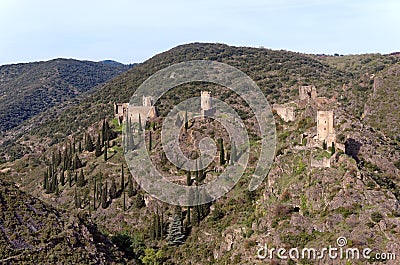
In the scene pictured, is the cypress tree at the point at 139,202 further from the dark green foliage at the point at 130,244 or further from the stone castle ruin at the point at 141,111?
the stone castle ruin at the point at 141,111

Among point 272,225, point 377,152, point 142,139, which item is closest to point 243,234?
point 272,225

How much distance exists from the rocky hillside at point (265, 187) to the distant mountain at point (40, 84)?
36.7m

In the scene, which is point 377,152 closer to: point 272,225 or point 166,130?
point 272,225

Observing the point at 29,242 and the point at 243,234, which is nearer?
the point at 29,242

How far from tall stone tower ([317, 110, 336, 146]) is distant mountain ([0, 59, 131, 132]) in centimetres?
7523

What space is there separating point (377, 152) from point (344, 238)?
12.9 meters

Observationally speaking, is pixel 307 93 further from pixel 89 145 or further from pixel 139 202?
pixel 89 145

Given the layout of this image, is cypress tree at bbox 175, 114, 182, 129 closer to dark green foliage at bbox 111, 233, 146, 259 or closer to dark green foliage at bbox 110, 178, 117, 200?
dark green foliage at bbox 110, 178, 117, 200

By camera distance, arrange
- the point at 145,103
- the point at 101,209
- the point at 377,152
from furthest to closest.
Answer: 1. the point at 145,103
2. the point at 101,209
3. the point at 377,152

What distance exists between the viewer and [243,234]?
131ft

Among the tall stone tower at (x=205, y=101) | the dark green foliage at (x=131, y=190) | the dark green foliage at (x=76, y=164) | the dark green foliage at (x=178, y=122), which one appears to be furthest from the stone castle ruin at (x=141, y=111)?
the dark green foliage at (x=131, y=190)

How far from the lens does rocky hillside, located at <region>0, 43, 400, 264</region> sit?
34906 millimetres

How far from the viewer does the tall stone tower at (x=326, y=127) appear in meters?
40.8

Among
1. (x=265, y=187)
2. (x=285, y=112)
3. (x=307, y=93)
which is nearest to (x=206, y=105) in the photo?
(x=285, y=112)
